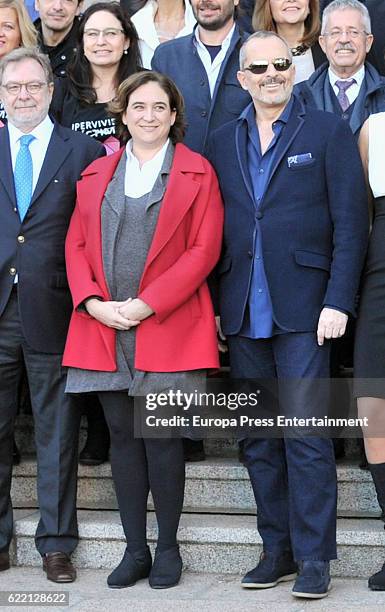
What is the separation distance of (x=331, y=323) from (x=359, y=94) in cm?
127

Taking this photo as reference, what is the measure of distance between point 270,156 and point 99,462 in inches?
67.5

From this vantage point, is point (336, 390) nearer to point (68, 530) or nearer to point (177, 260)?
point (177, 260)

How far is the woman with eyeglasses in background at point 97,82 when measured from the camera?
5340 millimetres

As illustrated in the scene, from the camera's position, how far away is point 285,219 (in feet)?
14.3

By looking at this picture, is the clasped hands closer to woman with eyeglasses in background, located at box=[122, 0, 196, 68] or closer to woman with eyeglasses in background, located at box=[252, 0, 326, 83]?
woman with eyeglasses in background, located at box=[252, 0, 326, 83]

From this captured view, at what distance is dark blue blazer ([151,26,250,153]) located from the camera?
17.0 feet

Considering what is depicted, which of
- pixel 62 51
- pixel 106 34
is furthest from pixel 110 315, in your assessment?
pixel 62 51

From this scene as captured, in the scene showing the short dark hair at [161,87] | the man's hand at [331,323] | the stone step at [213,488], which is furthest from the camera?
the stone step at [213,488]

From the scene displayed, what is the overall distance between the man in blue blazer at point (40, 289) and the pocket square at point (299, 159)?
97cm

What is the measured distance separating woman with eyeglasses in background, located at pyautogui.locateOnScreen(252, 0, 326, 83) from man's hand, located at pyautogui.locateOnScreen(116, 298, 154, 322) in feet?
5.50

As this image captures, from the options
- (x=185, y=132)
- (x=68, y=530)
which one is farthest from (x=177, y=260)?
(x=68, y=530)

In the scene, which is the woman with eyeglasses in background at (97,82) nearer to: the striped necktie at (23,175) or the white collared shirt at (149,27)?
the white collared shirt at (149,27)

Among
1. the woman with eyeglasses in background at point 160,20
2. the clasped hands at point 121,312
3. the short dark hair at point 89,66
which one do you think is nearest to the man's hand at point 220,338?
the clasped hands at point 121,312

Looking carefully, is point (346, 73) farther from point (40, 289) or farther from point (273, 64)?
point (40, 289)
